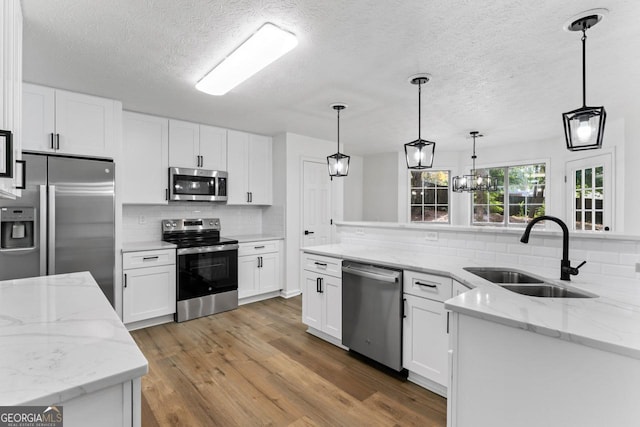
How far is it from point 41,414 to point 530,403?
5.31 feet

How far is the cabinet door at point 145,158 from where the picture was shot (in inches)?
138

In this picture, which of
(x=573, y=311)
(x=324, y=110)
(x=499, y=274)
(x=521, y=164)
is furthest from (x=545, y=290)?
(x=521, y=164)

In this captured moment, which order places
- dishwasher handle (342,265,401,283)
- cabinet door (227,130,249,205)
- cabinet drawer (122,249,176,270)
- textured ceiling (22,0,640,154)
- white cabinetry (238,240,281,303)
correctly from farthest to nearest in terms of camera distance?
1. cabinet door (227,130,249,205)
2. white cabinetry (238,240,281,303)
3. cabinet drawer (122,249,176,270)
4. dishwasher handle (342,265,401,283)
5. textured ceiling (22,0,640,154)

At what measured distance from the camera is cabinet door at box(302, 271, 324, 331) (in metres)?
3.06

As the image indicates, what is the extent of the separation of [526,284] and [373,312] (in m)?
1.12

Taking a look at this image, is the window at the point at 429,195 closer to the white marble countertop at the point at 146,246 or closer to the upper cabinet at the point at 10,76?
the white marble countertop at the point at 146,246

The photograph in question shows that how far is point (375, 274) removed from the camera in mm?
2508

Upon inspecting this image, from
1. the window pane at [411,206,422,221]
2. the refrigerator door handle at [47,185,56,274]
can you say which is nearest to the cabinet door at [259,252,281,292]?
the refrigerator door handle at [47,185,56,274]

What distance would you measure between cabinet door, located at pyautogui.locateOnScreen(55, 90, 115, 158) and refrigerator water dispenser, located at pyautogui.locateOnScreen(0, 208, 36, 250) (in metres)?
0.65

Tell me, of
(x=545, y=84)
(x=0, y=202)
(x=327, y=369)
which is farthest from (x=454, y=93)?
(x=0, y=202)

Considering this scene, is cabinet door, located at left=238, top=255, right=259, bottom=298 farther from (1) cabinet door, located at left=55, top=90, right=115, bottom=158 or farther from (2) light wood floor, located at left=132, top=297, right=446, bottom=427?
(1) cabinet door, located at left=55, top=90, right=115, bottom=158

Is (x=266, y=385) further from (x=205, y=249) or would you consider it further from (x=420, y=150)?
(x=420, y=150)

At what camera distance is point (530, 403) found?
1.25m

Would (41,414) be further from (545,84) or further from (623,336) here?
(545,84)
